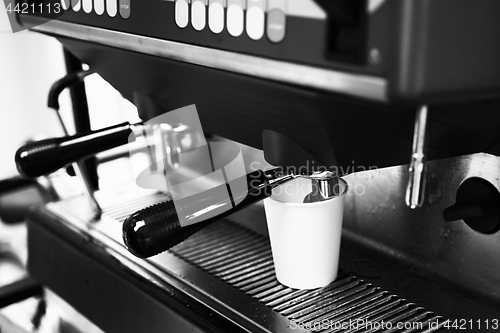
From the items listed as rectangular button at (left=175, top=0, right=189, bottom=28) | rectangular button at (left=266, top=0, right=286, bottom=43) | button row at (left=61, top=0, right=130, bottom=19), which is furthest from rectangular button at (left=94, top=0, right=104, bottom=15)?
rectangular button at (left=266, top=0, right=286, bottom=43)

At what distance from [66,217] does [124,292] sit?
0.71 ft

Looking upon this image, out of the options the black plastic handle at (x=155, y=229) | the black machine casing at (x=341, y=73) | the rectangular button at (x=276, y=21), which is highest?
the rectangular button at (x=276, y=21)

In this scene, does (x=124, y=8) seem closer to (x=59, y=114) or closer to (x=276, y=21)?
(x=276, y=21)

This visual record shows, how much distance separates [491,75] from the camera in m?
0.31

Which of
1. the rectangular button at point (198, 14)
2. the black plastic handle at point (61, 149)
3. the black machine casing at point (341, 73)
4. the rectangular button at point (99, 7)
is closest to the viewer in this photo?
the black machine casing at point (341, 73)

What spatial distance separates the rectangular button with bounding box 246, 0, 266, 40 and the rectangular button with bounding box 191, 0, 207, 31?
0.16ft

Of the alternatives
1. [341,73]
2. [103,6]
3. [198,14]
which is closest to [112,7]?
[103,6]

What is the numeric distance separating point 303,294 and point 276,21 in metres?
0.33

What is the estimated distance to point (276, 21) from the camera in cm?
34

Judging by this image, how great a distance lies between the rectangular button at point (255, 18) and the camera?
35cm

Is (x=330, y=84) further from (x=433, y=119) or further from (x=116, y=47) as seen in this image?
(x=116, y=47)

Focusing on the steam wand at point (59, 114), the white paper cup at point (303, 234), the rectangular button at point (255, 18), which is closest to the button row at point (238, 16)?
the rectangular button at point (255, 18)

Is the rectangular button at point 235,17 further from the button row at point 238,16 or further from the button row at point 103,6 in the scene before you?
the button row at point 103,6

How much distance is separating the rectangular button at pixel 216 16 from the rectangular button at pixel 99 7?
0.15 m
